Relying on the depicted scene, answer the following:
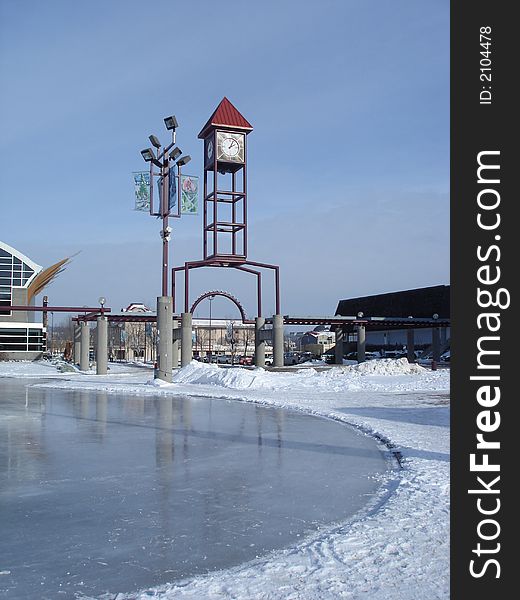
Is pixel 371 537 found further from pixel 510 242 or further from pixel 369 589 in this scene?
pixel 510 242

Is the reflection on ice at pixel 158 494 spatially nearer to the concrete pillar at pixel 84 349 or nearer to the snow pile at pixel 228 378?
the snow pile at pixel 228 378

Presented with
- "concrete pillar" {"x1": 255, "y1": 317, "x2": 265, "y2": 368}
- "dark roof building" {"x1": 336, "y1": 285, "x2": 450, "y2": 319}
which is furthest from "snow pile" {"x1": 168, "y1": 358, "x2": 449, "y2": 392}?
"dark roof building" {"x1": 336, "y1": 285, "x2": 450, "y2": 319}

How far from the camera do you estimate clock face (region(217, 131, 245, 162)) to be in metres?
56.0

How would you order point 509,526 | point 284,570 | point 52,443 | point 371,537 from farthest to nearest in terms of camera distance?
point 52,443
point 371,537
point 284,570
point 509,526

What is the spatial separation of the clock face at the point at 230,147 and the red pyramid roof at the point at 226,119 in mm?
789

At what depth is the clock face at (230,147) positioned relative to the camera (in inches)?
2204

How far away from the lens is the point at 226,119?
56.2 metres

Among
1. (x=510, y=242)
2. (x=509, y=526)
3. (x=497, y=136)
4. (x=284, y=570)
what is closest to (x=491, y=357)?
(x=510, y=242)

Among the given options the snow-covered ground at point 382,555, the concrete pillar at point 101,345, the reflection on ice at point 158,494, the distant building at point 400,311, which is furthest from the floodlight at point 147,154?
the distant building at point 400,311

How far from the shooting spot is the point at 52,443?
521 inches

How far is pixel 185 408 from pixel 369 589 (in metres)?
16.6

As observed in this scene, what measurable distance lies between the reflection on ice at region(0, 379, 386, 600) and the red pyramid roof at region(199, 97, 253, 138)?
42.8m

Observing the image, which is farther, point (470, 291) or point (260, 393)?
point (260, 393)

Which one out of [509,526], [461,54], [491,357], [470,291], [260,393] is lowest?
[260,393]
